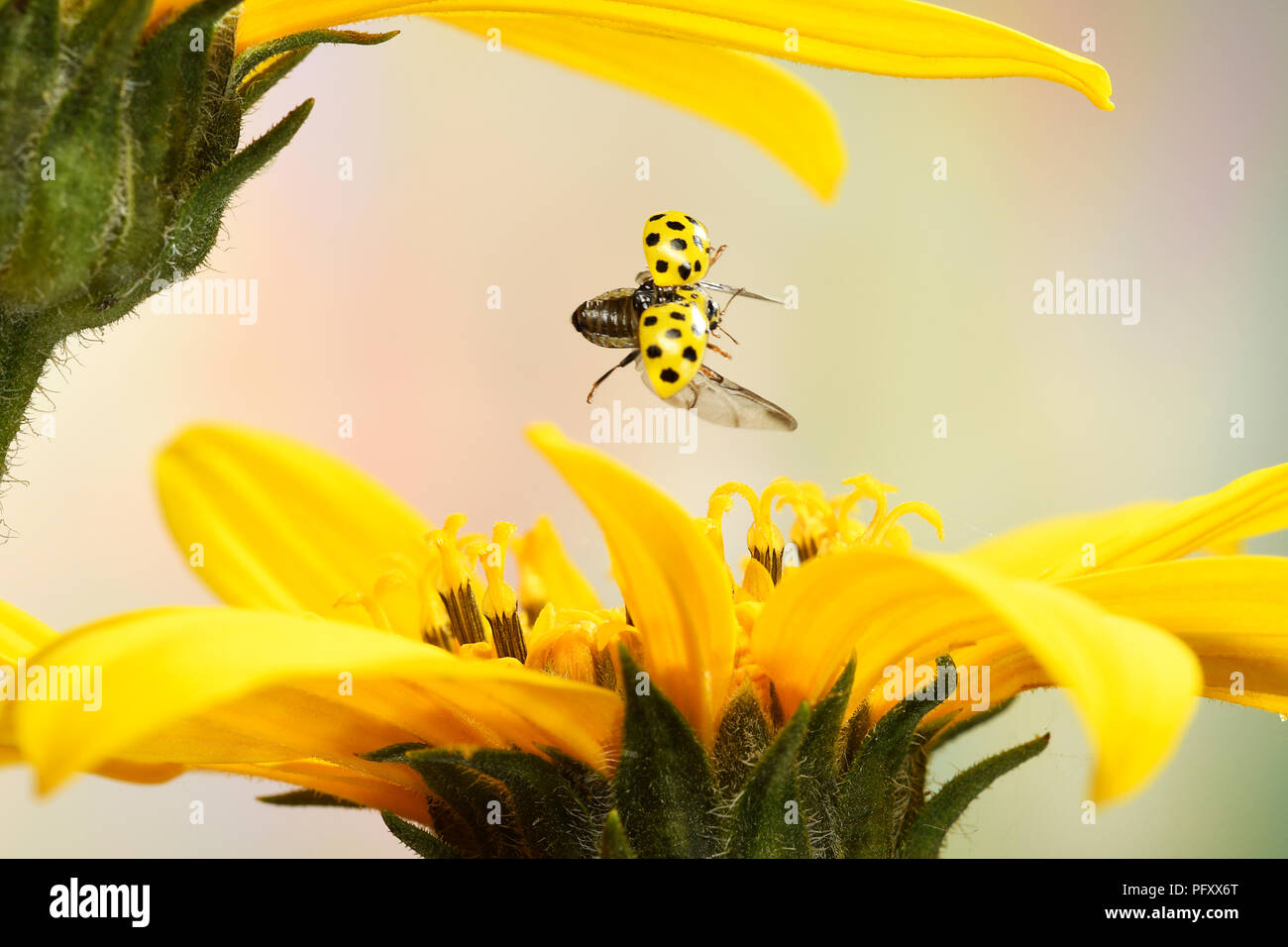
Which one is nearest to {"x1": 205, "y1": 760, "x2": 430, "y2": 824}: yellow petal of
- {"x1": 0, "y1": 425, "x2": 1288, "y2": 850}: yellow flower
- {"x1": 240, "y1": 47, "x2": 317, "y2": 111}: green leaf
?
{"x1": 0, "y1": 425, "x2": 1288, "y2": 850}: yellow flower

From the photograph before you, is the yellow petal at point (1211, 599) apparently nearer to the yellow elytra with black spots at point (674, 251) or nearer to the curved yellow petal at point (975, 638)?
the curved yellow petal at point (975, 638)

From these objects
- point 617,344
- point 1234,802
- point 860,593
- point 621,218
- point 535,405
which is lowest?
point 1234,802

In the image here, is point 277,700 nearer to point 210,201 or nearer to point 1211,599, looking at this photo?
point 210,201

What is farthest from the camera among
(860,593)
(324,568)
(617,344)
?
(324,568)

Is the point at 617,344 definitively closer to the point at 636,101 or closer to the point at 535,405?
the point at 535,405

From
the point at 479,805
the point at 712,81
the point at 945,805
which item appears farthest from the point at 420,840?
the point at 712,81
